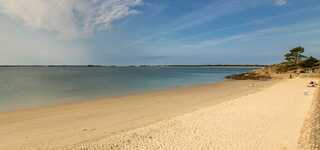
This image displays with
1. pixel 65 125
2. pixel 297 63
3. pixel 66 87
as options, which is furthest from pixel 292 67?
pixel 65 125

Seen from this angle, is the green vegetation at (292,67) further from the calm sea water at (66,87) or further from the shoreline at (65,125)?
the shoreline at (65,125)

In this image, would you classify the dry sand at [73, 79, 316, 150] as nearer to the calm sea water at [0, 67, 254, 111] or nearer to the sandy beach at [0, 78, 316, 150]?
the sandy beach at [0, 78, 316, 150]

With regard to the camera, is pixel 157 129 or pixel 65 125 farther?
pixel 65 125

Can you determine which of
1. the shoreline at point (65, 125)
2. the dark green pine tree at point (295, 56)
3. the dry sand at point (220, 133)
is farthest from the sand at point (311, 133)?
the dark green pine tree at point (295, 56)

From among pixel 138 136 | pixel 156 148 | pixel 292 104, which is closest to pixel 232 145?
pixel 156 148

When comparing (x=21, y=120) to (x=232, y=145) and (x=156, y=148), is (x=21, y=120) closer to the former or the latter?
(x=156, y=148)

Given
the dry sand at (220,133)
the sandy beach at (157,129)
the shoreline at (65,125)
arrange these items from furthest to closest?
the shoreline at (65,125)
the sandy beach at (157,129)
the dry sand at (220,133)

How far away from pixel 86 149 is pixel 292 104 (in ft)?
34.3

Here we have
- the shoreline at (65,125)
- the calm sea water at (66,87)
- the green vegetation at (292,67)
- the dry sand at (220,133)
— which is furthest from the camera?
the green vegetation at (292,67)

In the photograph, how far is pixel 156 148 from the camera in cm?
578


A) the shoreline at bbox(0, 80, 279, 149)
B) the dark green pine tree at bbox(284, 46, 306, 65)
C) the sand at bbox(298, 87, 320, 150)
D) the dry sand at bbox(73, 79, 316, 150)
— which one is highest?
the dark green pine tree at bbox(284, 46, 306, 65)

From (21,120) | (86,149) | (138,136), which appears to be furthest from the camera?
(21,120)

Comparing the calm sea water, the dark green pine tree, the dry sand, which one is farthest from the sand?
the dark green pine tree

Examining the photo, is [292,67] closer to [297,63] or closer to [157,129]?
[297,63]
